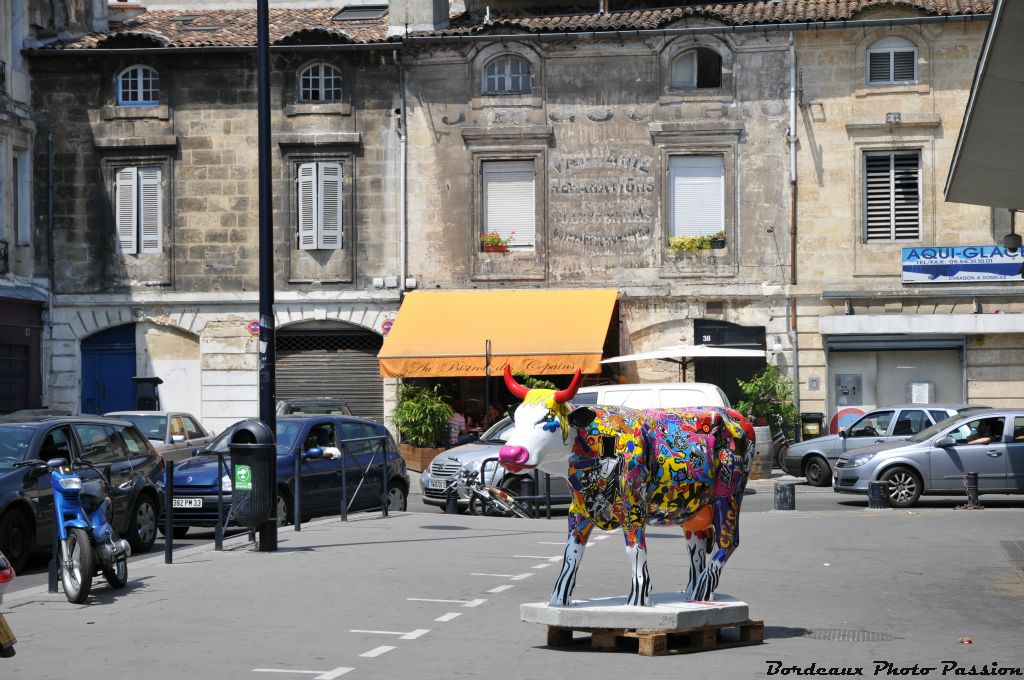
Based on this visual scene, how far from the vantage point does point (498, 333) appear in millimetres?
31969

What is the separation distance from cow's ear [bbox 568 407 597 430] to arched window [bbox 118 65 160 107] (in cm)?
2548

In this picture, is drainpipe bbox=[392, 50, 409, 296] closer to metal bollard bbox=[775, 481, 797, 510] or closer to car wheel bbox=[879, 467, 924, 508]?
metal bollard bbox=[775, 481, 797, 510]

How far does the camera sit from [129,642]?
10.8m

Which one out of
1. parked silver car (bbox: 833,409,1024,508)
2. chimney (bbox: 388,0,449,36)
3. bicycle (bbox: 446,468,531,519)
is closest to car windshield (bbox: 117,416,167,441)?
bicycle (bbox: 446,468,531,519)

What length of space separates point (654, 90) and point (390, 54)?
18.9 ft

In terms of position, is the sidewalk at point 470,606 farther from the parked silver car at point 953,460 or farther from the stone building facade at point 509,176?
the stone building facade at point 509,176

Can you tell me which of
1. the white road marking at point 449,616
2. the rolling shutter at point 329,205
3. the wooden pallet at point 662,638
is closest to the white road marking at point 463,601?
the white road marking at point 449,616

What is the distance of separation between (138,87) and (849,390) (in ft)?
55.1

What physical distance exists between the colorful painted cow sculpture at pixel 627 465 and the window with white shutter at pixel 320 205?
75.8 feet

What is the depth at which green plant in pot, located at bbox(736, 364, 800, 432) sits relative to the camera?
31125 millimetres

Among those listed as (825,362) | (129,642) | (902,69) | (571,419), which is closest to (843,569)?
(571,419)

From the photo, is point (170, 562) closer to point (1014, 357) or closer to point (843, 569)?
point (843, 569)

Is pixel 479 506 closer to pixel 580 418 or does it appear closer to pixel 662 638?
pixel 580 418

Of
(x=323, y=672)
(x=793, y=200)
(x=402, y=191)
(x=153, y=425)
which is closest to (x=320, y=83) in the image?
(x=402, y=191)
